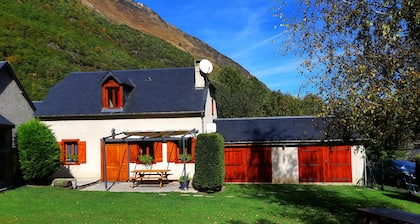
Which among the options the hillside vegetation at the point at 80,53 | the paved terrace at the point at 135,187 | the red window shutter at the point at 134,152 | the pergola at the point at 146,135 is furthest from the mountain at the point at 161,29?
the paved terrace at the point at 135,187

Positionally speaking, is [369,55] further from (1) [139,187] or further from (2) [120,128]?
(2) [120,128]

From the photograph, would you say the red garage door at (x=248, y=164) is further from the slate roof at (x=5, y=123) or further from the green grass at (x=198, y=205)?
the slate roof at (x=5, y=123)

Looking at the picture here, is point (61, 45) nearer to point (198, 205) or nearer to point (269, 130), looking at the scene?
point (269, 130)

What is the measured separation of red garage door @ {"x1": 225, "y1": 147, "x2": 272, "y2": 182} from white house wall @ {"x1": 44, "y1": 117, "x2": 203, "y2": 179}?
3.80 meters

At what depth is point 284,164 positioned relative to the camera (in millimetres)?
22906

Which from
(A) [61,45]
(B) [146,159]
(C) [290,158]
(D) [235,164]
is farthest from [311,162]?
(A) [61,45]

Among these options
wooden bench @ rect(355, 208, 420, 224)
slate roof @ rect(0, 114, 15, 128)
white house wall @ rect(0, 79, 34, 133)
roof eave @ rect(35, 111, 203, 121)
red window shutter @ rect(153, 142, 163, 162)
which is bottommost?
wooden bench @ rect(355, 208, 420, 224)

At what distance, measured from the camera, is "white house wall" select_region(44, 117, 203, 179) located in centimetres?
2265

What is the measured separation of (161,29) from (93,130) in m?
102

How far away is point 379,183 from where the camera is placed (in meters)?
24.2

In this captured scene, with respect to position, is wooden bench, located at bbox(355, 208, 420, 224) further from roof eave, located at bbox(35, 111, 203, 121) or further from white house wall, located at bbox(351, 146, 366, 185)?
white house wall, located at bbox(351, 146, 366, 185)

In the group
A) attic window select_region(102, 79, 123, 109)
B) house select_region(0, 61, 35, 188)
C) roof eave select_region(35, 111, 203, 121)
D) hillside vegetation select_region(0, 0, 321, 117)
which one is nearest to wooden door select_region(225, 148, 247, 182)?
roof eave select_region(35, 111, 203, 121)

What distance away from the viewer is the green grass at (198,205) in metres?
12.0

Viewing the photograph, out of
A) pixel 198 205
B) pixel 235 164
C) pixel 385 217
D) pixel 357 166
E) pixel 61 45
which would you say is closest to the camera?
pixel 385 217
